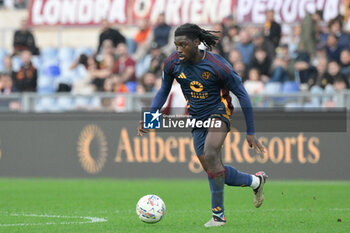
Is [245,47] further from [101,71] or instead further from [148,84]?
[101,71]

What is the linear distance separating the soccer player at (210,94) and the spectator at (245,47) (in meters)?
9.70

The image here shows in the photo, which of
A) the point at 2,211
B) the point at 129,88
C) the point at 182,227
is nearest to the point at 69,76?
the point at 129,88

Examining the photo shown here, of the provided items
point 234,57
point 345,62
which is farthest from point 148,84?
point 345,62

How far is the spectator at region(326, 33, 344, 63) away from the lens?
17.7m

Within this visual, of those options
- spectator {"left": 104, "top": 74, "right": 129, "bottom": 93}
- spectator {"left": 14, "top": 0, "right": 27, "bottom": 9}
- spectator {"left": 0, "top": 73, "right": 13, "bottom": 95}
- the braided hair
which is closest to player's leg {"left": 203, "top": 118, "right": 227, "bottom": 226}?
the braided hair

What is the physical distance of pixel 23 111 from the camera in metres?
17.8

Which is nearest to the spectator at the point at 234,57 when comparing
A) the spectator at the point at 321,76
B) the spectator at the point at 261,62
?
the spectator at the point at 261,62

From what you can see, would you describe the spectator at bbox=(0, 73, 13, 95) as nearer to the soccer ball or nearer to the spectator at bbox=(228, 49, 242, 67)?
the spectator at bbox=(228, 49, 242, 67)

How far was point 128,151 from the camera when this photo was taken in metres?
17.0

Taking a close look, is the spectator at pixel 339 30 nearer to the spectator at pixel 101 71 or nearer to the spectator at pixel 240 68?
the spectator at pixel 240 68

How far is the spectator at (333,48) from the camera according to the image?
58.2ft

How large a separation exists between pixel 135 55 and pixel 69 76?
190cm

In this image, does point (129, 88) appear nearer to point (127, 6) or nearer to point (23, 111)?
point (23, 111)

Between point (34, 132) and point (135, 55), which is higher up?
point (135, 55)
